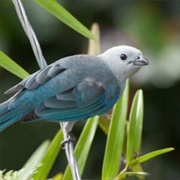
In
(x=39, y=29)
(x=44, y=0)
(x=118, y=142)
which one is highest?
(x=39, y=29)

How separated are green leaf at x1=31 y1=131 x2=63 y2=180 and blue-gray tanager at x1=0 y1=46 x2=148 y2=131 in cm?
12

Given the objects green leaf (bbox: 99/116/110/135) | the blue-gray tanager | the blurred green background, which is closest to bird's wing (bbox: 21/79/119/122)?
the blue-gray tanager

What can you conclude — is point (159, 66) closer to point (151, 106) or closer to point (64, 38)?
point (151, 106)

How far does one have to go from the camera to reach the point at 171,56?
2756 mm

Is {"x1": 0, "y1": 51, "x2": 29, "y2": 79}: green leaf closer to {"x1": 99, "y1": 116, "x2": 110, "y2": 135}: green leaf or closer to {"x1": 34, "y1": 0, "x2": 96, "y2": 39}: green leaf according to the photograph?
{"x1": 34, "y1": 0, "x2": 96, "y2": 39}: green leaf

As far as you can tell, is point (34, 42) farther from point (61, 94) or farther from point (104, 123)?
point (104, 123)

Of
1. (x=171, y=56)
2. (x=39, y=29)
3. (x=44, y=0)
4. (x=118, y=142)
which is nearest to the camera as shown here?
(x=44, y=0)

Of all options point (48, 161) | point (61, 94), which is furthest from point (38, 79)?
point (48, 161)

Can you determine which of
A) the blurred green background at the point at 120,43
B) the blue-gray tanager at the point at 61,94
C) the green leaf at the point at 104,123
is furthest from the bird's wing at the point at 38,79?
the blurred green background at the point at 120,43

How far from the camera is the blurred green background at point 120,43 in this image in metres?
2.82

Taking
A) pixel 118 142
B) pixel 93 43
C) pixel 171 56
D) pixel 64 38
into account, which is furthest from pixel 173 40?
pixel 118 142

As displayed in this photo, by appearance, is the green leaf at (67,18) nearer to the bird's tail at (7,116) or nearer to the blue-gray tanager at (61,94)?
the blue-gray tanager at (61,94)

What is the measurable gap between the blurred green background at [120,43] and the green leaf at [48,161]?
1219mm

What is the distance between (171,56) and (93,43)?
1102 millimetres
